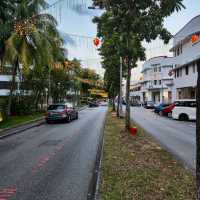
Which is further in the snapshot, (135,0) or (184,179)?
(135,0)

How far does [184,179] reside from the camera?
6227 mm

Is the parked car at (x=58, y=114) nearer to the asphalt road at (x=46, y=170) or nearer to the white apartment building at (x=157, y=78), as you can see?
the asphalt road at (x=46, y=170)

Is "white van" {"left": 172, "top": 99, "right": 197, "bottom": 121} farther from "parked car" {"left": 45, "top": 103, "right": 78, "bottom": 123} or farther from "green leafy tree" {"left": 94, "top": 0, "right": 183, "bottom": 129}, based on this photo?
"green leafy tree" {"left": 94, "top": 0, "right": 183, "bottom": 129}

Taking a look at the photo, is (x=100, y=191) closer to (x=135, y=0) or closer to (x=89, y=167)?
(x=89, y=167)

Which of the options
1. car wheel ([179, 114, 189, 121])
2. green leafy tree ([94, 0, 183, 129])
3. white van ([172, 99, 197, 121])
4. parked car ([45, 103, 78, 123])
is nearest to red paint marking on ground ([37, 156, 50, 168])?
green leafy tree ([94, 0, 183, 129])

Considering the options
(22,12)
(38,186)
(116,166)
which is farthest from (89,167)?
(22,12)

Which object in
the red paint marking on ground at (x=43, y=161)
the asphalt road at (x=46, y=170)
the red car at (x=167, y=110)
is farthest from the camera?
the red car at (x=167, y=110)

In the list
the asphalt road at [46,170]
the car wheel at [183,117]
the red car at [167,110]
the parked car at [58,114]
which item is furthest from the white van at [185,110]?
the asphalt road at [46,170]

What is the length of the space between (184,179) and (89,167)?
272 cm

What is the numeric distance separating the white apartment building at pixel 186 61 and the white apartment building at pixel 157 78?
78.0ft

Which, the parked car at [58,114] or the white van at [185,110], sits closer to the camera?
the parked car at [58,114]

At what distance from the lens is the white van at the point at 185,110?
25172 millimetres

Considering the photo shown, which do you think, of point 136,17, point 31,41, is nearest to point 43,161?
point 136,17

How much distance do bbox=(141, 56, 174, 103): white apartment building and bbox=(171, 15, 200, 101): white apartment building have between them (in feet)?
78.0
